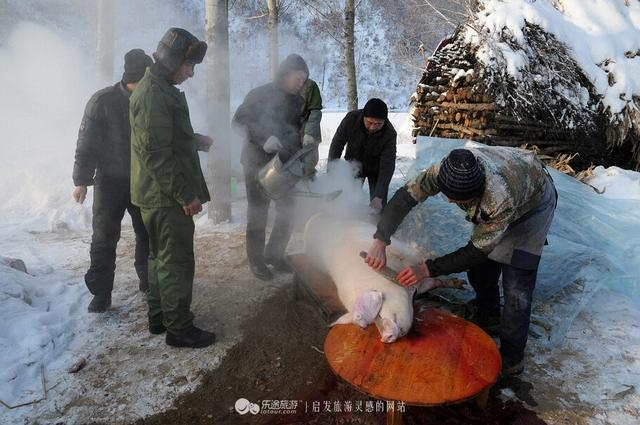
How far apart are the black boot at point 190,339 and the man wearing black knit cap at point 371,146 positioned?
210 cm

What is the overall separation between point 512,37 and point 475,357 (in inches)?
255

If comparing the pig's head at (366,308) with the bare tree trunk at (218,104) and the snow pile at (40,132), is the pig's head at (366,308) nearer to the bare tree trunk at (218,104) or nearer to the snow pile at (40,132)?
the bare tree trunk at (218,104)

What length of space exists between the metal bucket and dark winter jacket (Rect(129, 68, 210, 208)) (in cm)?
83

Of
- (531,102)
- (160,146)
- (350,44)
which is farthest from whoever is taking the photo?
(350,44)

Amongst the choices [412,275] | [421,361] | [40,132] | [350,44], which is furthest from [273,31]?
[421,361]

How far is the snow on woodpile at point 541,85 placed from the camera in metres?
6.55

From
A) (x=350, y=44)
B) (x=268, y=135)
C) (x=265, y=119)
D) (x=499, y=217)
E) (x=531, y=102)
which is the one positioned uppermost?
(x=350, y=44)

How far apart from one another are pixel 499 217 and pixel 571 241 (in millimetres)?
2233

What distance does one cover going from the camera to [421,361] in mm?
2170

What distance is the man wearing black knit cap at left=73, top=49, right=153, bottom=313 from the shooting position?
3.33 m

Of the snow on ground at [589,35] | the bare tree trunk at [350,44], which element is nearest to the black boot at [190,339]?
the snow on ground at [589,35]

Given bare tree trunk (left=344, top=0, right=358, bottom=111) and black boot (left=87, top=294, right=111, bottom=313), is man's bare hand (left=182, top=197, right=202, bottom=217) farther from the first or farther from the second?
bare tree trunk (left=344, top=0, right=358, bottom=111)

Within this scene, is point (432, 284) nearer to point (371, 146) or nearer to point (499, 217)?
point (499, 217)

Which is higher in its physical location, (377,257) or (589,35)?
(589,35)
